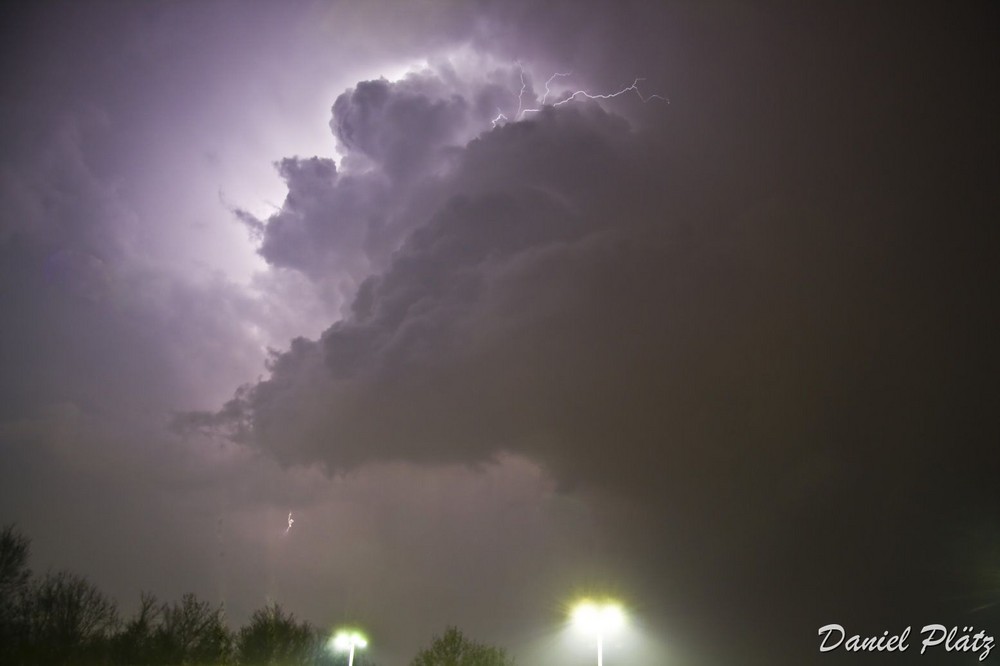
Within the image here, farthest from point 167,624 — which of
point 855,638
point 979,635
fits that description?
point 979,635

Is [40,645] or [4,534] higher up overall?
[4,534]

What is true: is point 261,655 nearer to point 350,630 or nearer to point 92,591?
point 92,591

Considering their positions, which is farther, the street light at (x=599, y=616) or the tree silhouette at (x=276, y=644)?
the tree silhouette at (x=276, y=644)

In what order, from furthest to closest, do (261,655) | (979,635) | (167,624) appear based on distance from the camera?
(261,655) → (167,624) → (979,635)

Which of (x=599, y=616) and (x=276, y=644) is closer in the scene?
(x=599, y=616)

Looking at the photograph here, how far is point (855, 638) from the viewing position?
3400cm

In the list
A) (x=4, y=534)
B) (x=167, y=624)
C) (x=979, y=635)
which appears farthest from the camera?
Answer: (x=167, y=624)

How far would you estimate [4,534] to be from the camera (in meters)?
47.8

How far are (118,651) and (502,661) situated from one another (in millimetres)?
29621

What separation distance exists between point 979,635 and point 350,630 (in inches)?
1359

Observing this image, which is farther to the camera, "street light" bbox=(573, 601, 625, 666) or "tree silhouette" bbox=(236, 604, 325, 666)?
"tree silhouette" bbox=(236, 604, 325, 666)

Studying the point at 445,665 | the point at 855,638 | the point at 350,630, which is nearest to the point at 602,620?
the point at 855,638

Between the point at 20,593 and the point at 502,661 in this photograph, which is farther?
the point at 502,661

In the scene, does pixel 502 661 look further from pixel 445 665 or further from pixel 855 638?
pixel 855 638
